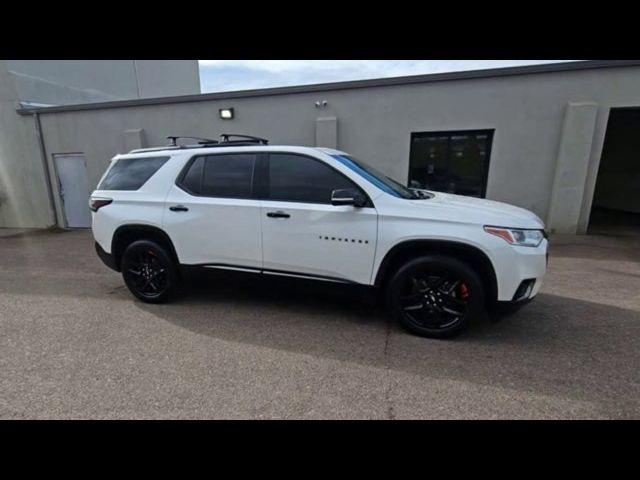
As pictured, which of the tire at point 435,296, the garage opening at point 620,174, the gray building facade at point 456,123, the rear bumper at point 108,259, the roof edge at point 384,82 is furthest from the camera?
the garage opening at point 620,174

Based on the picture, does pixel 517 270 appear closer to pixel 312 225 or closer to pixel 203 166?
pixel 312 225

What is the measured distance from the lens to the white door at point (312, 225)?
3.13 m

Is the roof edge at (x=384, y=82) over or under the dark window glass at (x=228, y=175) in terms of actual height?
over

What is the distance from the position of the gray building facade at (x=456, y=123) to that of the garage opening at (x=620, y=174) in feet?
12.8

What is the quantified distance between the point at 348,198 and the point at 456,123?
5.52 metres

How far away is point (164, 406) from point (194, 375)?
365 mm

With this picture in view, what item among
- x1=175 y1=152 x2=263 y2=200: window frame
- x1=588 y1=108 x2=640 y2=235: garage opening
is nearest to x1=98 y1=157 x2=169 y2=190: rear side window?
x1=175 y1=152 x2=263 y2=200: window frame

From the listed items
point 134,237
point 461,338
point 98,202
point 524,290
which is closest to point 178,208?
point 134,237

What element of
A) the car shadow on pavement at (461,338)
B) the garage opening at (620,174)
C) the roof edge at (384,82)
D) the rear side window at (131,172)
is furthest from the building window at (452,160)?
the rear side window at (131,172)

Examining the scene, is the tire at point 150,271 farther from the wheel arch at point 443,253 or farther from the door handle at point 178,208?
the wheel arch at point 443,253

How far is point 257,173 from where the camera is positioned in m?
3.52

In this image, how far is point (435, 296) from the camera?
307 cm

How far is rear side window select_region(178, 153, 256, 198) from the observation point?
3.55 metres

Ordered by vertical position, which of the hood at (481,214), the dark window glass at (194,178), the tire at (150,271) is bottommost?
the tire at (150,271)
